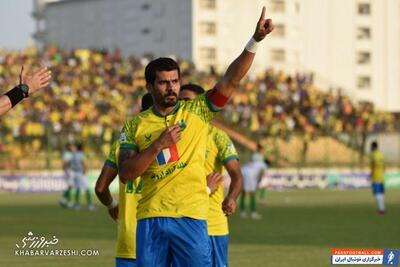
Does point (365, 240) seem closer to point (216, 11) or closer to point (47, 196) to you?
point (47, 196)

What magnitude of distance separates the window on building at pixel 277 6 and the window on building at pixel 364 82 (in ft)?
27.1

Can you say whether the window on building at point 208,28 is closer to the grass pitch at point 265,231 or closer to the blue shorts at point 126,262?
the grass pitch at point 265,231

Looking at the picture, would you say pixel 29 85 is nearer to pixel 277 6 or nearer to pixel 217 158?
pixel 217 158

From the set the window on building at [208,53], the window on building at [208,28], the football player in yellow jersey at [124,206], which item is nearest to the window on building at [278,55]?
the window on building at [208,53]

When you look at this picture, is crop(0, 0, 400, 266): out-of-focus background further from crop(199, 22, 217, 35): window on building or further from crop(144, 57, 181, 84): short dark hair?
crop(144, 57, 181, 84): short dark hair

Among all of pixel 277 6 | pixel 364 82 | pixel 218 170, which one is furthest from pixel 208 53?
pixel 218 170

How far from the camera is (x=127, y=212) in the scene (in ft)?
33.3

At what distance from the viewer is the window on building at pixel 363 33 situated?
90.2m

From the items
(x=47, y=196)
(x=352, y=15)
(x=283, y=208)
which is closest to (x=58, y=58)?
(x=47, y=196)

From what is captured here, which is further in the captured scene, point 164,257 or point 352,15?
point 352,15

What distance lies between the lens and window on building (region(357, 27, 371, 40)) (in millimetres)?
90188

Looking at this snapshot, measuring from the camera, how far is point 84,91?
52844 mm

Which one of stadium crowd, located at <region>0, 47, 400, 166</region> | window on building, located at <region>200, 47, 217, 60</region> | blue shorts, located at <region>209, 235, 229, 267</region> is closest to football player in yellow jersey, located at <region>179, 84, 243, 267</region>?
blue shorts, located at <region>209, 235, 229, 267</region>

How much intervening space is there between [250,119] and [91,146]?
10.4 m
